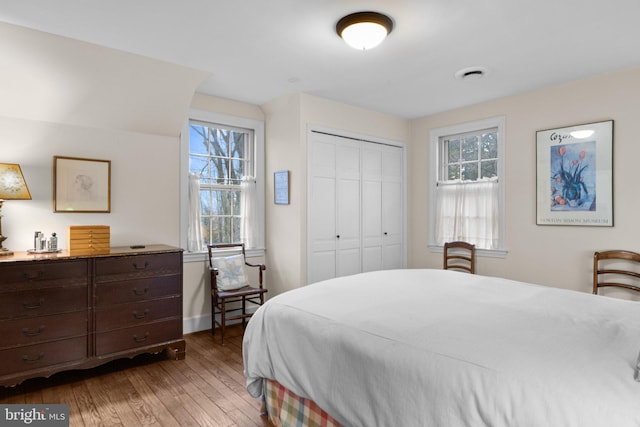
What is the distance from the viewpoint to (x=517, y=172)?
3986mm

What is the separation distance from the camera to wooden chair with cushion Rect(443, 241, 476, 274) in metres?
4.32

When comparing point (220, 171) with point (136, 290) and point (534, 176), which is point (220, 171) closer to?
point (136, 290)

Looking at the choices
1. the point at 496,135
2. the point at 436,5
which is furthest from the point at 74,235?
the point at 496,135

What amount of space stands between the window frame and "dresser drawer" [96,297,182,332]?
318 centimetres

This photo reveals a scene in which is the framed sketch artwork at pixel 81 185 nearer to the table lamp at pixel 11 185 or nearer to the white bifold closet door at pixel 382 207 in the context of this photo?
the table lamp at pixel 11 185

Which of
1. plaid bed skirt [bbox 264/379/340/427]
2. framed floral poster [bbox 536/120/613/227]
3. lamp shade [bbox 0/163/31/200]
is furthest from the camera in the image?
framed floral poster [bbox 536/120/613/227]

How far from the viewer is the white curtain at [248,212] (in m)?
4.32

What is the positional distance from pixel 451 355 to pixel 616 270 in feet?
9.41

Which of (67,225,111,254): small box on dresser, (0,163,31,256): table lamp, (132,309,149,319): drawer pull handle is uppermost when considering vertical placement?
(0,163,31,256): table lamp

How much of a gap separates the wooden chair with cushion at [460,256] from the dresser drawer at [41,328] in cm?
368

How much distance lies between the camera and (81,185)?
3.23 meters

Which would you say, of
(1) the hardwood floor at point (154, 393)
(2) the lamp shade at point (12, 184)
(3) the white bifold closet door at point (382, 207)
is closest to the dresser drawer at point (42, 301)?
(1) the hardwood floor at point (154, 393)

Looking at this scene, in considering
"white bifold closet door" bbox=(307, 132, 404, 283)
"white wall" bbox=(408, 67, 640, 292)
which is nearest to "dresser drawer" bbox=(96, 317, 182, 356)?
"white bifold closet door" bbox=(307, 132, 404, 283)

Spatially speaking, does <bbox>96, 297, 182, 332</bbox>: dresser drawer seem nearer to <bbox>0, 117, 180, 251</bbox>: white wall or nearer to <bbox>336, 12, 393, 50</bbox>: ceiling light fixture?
<bbox>0, 117, 180, 251</bbox>: white wall
